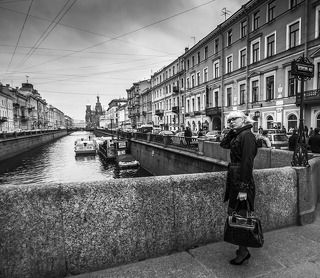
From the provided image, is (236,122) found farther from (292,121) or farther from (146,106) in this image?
(146,106)

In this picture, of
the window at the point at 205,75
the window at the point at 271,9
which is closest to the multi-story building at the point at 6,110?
the window at the point at 205,75

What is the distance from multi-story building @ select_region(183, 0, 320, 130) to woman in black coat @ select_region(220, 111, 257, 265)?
61.1 ft

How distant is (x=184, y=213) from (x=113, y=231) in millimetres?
958

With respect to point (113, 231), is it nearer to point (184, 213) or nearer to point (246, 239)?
point (184, 213)

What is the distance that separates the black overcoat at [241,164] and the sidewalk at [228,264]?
2.17ft

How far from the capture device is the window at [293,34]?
20086mm

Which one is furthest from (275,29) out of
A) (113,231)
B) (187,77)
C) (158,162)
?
(113,231)

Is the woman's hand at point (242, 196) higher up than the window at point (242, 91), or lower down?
lower down

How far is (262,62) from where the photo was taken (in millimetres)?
24125

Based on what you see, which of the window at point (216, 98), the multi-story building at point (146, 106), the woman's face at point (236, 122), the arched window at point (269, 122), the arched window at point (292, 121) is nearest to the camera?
the woman's face at point (236, 122)

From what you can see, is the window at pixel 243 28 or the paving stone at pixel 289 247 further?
the window at pixel 243 28

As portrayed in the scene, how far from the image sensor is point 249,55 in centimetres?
2617

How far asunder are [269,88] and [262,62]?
2949 mm

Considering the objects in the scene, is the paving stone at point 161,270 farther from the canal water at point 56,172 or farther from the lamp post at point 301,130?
the canal water at point 56,172
